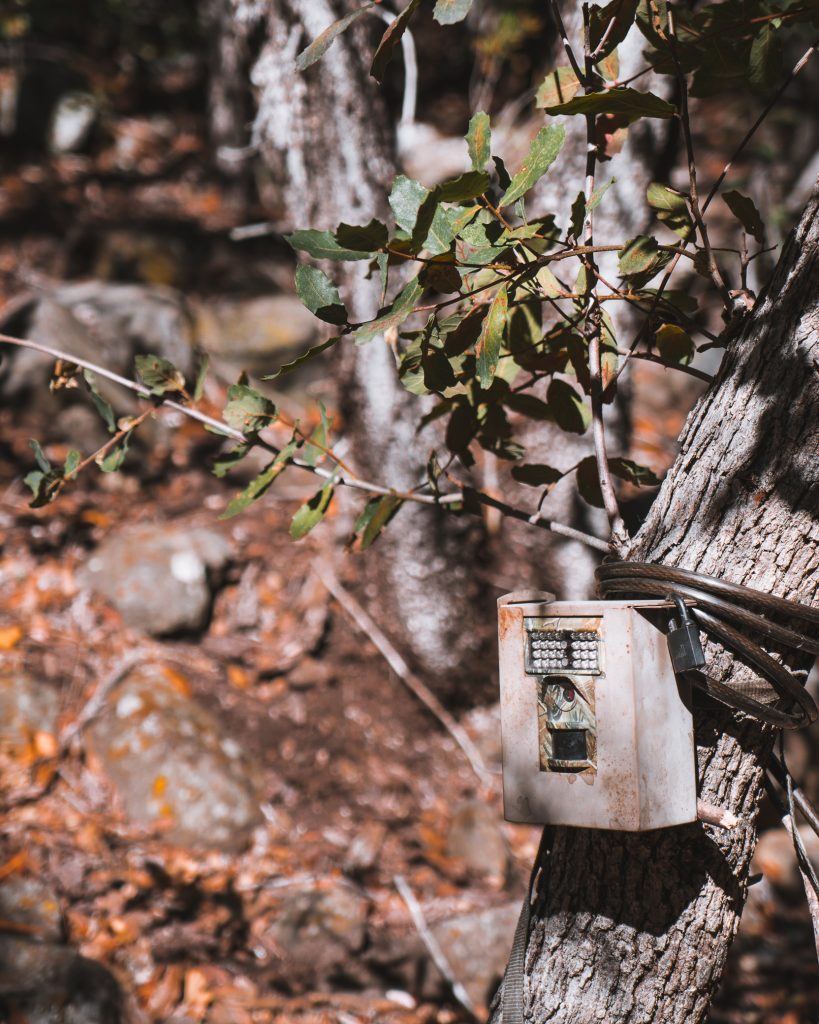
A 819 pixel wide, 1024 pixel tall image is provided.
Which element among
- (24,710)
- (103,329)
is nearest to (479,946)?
(24,710)

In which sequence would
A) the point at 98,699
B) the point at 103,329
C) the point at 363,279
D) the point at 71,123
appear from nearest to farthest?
the point at 363,279 → the point at 98,699 → the point at 103,329 → the point at 71,123

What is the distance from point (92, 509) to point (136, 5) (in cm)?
722

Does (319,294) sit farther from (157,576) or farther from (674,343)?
(157,576)

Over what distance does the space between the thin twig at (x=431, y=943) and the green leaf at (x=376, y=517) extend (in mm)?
1907

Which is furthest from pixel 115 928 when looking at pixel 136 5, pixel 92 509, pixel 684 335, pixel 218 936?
pixel 136 5

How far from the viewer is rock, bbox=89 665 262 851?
312cm

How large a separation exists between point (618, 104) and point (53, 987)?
253cm

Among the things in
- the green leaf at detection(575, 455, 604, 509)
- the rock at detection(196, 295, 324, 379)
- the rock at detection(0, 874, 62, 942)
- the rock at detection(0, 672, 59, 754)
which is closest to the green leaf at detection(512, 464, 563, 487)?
the green leaf at detection(575, 455, 604, 509)

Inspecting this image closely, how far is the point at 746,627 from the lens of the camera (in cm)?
116

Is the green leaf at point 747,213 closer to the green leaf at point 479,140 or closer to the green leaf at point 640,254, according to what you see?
the green leaf at point 640,254

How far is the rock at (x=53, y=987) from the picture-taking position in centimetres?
223

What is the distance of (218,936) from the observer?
9.11 ft

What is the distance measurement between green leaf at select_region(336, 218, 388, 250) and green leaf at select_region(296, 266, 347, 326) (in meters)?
0.09

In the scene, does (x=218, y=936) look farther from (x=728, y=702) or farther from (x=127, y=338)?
(x=127, y=338)
